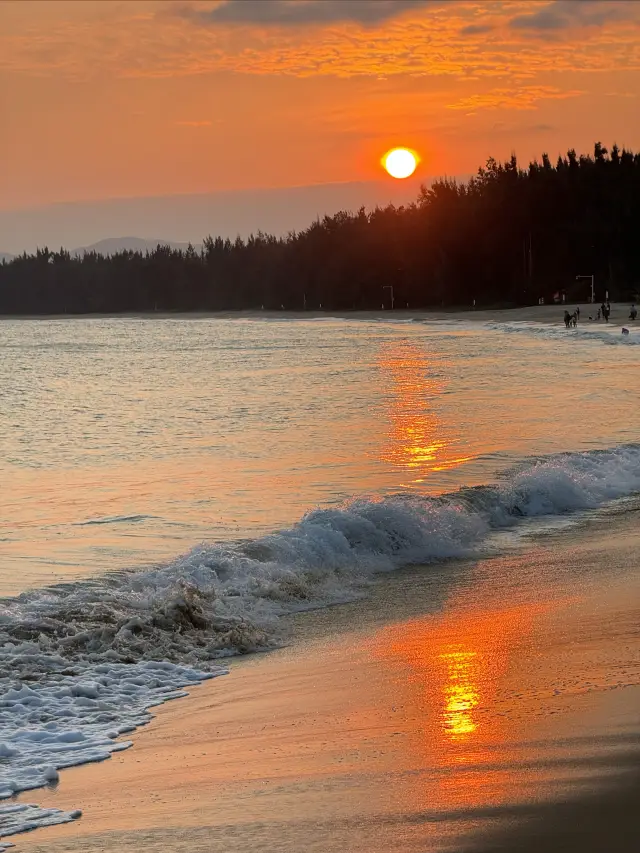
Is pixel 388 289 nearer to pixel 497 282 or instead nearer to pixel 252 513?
pixel 497 282

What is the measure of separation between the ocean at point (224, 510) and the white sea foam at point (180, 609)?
0.02 meters

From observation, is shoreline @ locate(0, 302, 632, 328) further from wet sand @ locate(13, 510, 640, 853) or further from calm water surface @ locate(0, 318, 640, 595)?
wet sand @ locate(13, 510, 640, 853)

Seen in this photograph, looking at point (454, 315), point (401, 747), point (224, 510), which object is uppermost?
point (454, 315)

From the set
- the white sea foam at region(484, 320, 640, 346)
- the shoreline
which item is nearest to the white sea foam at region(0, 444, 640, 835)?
the white sea foam at region(484, 320, 640, 346)

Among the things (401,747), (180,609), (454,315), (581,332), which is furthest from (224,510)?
(454,315)

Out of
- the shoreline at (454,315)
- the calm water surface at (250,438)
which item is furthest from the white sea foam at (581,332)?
the calm water surface at (250,438)

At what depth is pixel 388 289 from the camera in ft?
500

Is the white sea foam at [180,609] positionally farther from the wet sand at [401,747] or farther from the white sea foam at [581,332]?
the white sea foam at [581,332]

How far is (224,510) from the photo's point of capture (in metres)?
14.9

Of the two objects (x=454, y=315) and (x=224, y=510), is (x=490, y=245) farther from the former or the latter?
(x=224, y=510)

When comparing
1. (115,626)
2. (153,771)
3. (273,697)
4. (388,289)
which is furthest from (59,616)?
(388,289)

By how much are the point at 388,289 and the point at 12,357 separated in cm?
8536

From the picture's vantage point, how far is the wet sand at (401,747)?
15.8ft

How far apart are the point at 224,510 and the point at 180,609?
5669mm
